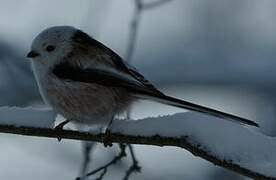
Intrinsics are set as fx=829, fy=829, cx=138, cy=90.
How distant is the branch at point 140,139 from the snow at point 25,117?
21 millimetres

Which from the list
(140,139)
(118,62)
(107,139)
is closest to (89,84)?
(118,62)

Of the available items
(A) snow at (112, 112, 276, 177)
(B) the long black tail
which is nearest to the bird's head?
(B) the long black tail

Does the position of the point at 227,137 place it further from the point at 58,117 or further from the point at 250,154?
the point at 58,117

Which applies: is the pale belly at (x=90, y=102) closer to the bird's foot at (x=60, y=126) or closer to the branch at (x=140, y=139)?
the bird's foot at (x=60, y=126)

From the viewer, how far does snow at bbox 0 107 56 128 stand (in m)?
3.05

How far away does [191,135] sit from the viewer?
110 inches

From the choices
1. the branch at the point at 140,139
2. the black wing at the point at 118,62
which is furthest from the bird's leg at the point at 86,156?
the black wing at the point at 118,62

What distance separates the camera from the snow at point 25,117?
3051 mm

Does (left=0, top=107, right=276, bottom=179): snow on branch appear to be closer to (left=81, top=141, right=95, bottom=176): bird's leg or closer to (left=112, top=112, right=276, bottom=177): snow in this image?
(left=112, top=112, right=276, bottom=177): snow

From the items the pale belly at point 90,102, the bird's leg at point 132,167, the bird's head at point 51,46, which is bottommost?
the bird's leg at point 132,167

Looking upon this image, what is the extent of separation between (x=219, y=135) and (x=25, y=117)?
76 cm

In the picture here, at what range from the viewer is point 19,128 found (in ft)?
9.91

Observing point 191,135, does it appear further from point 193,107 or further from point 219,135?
point 193,107

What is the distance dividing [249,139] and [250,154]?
71 mm
